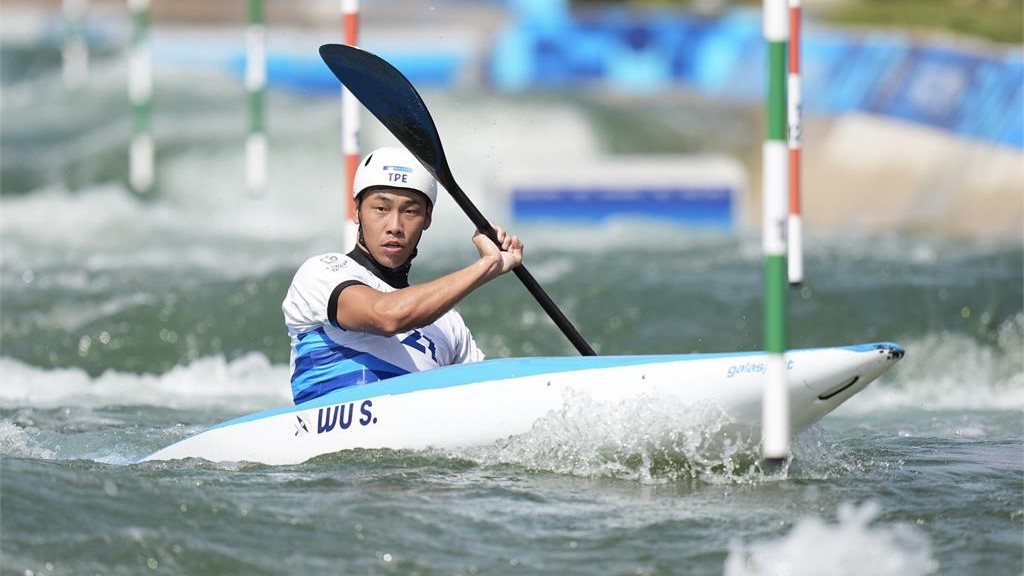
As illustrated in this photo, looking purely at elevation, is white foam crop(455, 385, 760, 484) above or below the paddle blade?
below

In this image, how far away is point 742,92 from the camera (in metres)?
17.2

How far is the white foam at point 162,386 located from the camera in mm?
7625

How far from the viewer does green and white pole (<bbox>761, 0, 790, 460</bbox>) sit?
13.8 ft

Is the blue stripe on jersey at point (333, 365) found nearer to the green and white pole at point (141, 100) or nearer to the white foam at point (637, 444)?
the white foam at point (637, 444)

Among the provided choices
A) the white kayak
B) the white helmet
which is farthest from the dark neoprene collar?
the white kayak

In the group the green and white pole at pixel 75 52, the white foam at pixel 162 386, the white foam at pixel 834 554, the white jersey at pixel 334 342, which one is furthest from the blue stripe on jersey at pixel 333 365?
the green and white pole at pixel 75 52

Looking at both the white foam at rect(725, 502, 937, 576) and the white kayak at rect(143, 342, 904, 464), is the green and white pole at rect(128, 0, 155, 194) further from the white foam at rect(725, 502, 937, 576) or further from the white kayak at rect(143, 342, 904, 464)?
the white foam at rect(725, 502, 937, 576)

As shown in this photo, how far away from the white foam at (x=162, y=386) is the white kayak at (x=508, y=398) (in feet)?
7.22

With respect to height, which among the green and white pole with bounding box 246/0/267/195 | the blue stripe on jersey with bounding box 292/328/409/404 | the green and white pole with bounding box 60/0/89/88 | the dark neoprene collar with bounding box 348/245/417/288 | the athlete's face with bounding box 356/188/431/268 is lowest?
the blue stripe on jersey with bounding box 292/328/409/404

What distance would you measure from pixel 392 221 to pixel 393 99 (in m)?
0.83

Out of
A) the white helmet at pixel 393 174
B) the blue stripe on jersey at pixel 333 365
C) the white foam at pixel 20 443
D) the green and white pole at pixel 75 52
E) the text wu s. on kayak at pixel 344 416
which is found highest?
the green and white pole at pixel 75 52

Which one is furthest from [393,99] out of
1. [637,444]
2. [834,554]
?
[834,554]

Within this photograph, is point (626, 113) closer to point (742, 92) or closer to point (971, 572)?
Answer: point (742, 92)

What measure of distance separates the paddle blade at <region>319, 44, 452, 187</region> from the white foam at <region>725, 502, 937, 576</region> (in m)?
1.94
